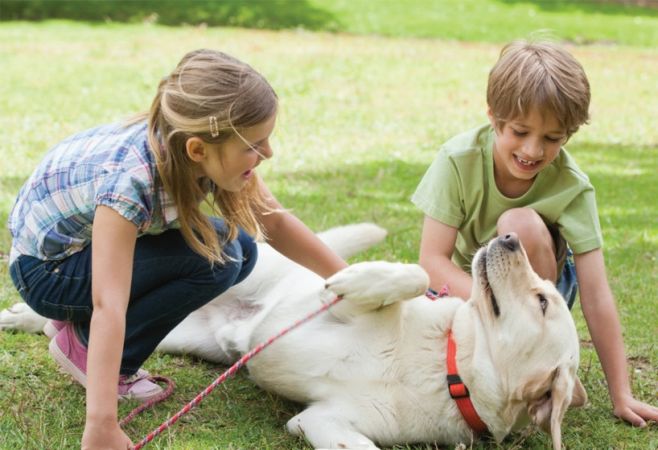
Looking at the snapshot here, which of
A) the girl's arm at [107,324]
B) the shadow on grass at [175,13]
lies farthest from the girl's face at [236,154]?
the shadow on grass at [175,13]

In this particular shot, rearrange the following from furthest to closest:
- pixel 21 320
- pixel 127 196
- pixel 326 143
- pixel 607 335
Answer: pixel 326 143 < pixel 21 320 < pixel 607 335 < pixel 127 196

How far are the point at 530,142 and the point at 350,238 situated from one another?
1.05 meters

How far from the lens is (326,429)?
9.96 ft

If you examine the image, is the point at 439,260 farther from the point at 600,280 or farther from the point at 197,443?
the point at 197,443

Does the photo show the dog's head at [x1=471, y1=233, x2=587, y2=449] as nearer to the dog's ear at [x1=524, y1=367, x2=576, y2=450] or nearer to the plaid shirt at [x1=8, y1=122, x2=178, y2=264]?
the dog's ear at [x1=524, y1=367, x2=576, y2=450]

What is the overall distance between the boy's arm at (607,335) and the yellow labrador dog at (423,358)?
0.83ft

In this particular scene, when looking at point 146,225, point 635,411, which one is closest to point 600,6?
point 635,411

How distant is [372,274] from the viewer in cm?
318

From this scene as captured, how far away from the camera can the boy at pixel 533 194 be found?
350 centimetres

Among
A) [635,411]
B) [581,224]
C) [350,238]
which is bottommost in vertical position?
[635,411]

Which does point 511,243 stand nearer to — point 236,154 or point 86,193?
point 236,154

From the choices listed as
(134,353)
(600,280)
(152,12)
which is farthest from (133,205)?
(152,12)

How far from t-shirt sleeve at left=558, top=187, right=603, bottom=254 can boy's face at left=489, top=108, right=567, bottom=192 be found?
0.23 metres

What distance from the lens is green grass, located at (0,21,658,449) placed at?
3334mm
